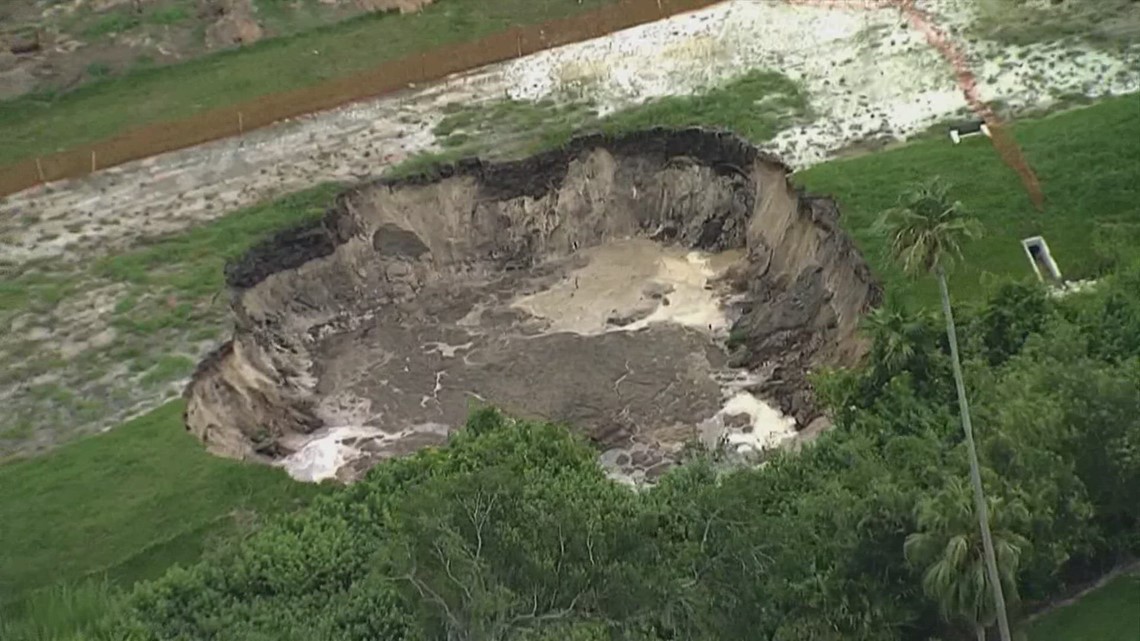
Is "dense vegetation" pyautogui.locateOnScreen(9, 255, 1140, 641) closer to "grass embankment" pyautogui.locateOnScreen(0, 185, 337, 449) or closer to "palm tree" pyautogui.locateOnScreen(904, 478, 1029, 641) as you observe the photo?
"palm tree" pyautogui.locateOnScreen(904, 478, 1029, 641)

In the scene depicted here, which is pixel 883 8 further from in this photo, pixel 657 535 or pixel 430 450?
pixel 657 535

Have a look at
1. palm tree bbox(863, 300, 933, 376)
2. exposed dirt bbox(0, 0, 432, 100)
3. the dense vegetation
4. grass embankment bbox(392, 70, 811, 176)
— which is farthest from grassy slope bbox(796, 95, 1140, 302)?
exposed dirt bbox(0, 0, 432, 100)

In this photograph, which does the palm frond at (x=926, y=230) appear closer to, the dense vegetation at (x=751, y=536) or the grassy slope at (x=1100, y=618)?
the dense vegetation at (x=751, y=536)

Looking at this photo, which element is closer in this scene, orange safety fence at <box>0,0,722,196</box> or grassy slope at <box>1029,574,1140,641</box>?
grassy slope at <box>1029,574,1140,641</box>

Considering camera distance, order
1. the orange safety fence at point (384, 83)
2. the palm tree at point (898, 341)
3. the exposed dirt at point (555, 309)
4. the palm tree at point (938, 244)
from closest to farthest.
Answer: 1. the palm tree at point (938, 244)
2. the palm tree at point (898, 341)
3. the exposed dirt at point (555, 309)
4. the orange safety fence at point (384, 83)

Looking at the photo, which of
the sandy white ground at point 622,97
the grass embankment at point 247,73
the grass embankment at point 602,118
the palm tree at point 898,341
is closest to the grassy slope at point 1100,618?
A: the palm tree at point 898,341

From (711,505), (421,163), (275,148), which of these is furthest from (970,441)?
(275,148)

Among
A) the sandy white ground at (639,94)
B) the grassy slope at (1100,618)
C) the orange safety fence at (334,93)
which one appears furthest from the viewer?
the orange safety fence at (334,93)

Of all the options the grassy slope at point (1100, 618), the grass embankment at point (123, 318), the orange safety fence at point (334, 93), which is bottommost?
the grassy slope at point (1100, 618)
